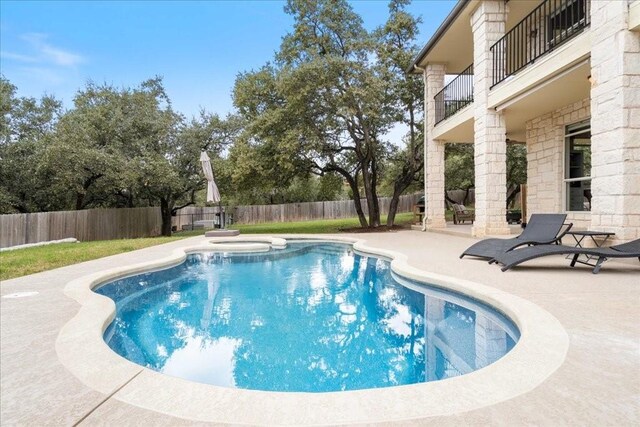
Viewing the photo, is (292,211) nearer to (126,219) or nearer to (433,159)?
(126,219)

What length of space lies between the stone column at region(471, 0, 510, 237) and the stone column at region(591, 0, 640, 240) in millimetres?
3073

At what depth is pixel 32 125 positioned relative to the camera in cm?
1833

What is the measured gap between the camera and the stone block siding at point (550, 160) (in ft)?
27.9

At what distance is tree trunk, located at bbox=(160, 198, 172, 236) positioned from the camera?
19.0 metres

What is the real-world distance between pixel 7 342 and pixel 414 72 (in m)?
14.2

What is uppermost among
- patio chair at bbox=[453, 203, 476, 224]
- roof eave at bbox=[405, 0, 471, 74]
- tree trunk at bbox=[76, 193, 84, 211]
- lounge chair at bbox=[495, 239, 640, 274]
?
roof eave at bbox=[405, 0, 471, 74]

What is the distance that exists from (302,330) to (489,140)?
24.2ft

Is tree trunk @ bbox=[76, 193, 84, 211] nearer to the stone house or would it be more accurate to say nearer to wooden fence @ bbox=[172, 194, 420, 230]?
wooden fence @ bbox=[172, 194, 420, 230]

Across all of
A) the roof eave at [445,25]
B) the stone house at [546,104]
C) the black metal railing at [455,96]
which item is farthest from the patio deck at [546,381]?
the black metal railing at [455,96]

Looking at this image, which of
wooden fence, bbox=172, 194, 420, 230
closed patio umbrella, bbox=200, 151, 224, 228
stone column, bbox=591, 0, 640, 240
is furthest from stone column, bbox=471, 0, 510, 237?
wooden fence, bbox=172, 194, 420, 230

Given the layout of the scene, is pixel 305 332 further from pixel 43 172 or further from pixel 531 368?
pixel 43 172

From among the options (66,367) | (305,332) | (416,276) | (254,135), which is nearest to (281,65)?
(254,135)

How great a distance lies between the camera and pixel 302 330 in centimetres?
406

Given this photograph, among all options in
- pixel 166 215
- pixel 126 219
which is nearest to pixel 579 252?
pixel 166 215
